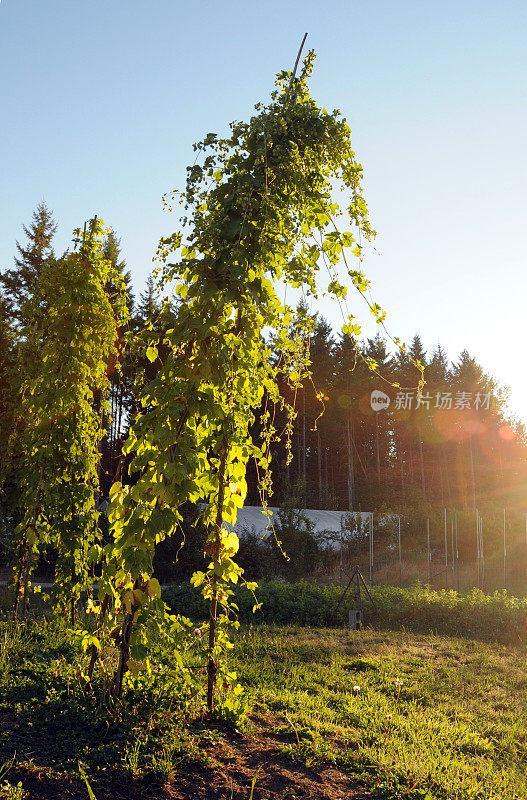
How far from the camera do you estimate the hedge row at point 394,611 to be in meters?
9.10

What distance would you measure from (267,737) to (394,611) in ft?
22.3

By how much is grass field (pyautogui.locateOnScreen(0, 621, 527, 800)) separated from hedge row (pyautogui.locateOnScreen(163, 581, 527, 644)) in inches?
133

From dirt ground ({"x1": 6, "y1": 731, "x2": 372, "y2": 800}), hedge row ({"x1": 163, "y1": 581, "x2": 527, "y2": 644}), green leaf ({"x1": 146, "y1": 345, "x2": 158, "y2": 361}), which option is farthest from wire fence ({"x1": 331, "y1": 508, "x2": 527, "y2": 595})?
green leaf ({"x1": 146, "y1": 345, "x2": 158, "y2": 361})

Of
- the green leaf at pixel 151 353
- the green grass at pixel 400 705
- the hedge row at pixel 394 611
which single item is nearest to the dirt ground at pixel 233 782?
the green grass at pixel 400 705

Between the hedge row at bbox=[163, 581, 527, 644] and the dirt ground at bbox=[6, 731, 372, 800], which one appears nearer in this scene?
the dirt ground at bbox=[6, 731, 372, 800]

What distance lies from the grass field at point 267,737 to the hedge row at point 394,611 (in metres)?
3.37

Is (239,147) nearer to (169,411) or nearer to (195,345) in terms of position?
(195,345)

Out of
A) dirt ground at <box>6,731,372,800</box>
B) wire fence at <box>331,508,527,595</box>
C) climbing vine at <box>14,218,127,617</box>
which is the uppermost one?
climbing vine at <box>14,218,127,617</box>

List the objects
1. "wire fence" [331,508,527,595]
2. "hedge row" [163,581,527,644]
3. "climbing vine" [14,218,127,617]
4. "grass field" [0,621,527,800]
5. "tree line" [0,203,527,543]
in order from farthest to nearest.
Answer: "tree line" [0,203,527,543]
"wire fence" [331,508,527,595]
"hedge row" [163,581,527,644]
"climbing vine" [14,218,127,617]
"grass field" [0,621,527,800]

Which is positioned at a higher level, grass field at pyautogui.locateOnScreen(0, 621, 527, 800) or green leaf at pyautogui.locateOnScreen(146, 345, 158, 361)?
green leaf at pyautogui.locateOnScreen(146, 345, 158, 361)

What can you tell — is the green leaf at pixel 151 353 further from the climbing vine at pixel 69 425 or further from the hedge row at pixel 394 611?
the hedge row at pixel 394 611

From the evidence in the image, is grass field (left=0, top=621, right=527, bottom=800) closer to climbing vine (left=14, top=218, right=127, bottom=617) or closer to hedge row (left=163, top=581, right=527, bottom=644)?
climbing vine (left=14, top=218, right=127, bottom=617)

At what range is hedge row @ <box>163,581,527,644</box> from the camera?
29.9 feet

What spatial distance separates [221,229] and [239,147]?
1.89ft
